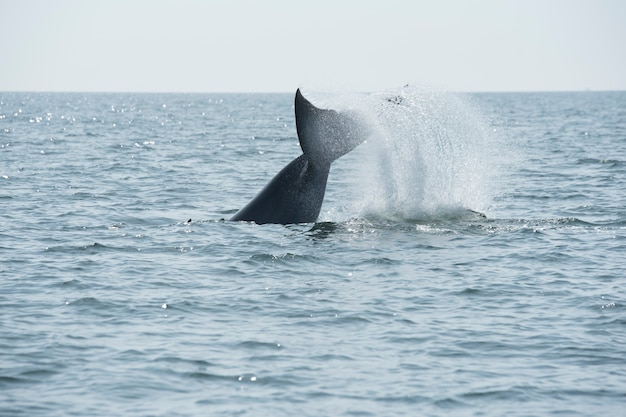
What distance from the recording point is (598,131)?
62562 millimetres

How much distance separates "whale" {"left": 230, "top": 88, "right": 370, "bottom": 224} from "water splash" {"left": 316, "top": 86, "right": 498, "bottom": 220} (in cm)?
140

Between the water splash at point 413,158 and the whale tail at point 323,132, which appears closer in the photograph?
the whale tail at point 323,132

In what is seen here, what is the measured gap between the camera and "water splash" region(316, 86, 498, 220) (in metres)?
20.2

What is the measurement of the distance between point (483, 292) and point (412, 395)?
448 centimetres

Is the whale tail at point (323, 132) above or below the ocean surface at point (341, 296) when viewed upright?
above

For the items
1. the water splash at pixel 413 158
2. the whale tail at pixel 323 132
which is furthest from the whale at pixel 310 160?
the water splash at pixel 413 158

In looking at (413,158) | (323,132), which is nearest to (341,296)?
(323,132)

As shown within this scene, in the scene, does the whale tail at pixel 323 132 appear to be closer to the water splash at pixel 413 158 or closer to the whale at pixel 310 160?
the whale at pixel 310 160

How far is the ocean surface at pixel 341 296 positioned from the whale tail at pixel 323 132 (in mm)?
652

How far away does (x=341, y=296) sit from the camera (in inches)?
549

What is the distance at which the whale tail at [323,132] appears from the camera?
17734 mm

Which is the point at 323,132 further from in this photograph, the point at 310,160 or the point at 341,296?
the point at 341,296

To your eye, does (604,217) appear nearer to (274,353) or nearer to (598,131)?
(274,353)

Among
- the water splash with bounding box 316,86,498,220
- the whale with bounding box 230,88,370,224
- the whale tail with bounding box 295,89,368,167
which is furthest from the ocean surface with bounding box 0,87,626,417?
the whale tail with bounding box 295,89,368,167
